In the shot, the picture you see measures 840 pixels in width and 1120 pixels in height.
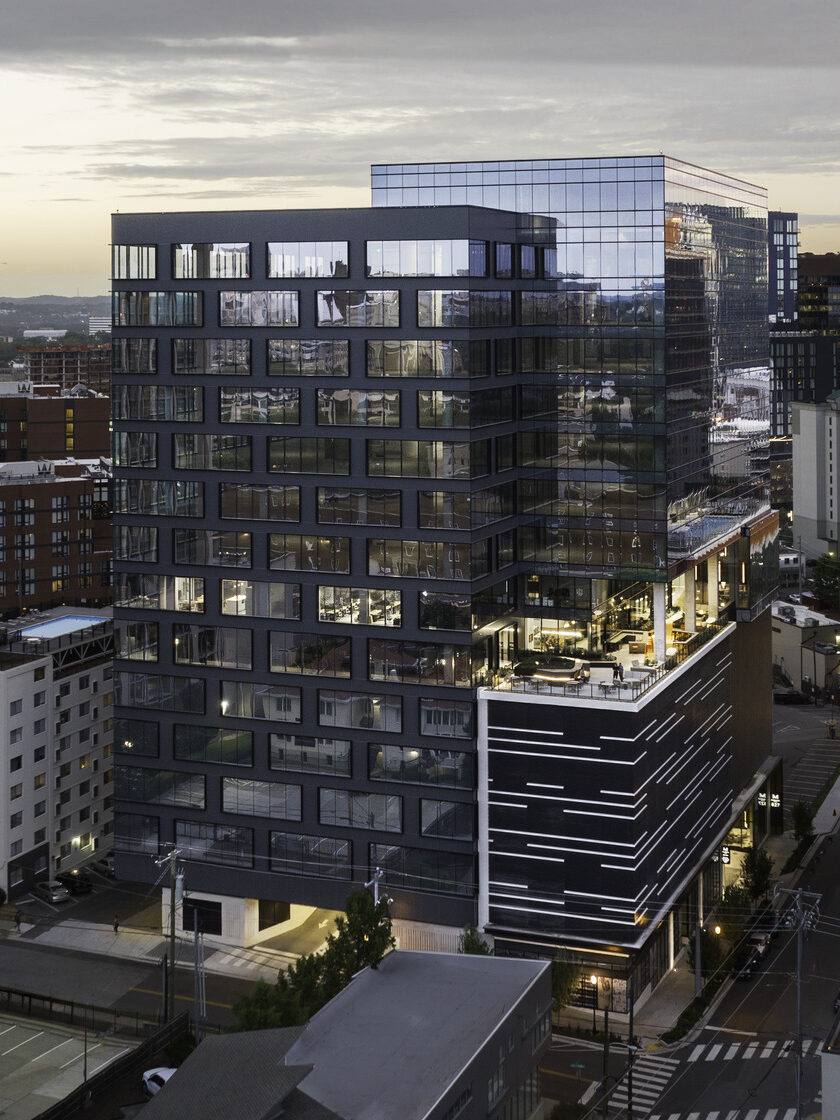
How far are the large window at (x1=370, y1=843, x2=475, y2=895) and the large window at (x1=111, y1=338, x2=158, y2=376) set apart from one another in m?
31.2

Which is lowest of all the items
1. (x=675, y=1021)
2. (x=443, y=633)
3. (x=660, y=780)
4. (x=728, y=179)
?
(x=675, y=1021)

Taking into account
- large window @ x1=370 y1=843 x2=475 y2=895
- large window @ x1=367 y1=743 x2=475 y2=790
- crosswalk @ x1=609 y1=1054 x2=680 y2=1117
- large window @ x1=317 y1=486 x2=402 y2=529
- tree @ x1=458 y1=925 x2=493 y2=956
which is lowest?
crosswalk @ x1=609 y1=1054 x2=680 y2=1117

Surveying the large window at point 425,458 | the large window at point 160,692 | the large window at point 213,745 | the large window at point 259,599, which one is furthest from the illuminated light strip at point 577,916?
the large window at point 425,458

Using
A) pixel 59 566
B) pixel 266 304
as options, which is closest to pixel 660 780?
pixel 266 304

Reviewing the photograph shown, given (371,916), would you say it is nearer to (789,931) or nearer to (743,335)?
(789,931)

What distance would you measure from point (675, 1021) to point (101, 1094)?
32.6 m

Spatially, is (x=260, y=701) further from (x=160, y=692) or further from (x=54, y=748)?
(x=54, y=748)

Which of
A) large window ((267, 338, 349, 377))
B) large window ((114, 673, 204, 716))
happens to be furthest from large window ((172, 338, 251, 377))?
large window ((114, 673, 204, 716))

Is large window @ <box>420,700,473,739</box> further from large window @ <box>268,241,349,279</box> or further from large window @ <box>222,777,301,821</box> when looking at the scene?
large window @ <box>268,241,349,279</box>

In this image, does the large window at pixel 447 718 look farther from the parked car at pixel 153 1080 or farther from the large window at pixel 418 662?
the parked car at pixel 153 1080

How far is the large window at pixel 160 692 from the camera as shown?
9144 cm

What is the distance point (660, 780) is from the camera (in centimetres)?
8731

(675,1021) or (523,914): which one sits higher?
(523,914)

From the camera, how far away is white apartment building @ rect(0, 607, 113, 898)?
100625 mm
